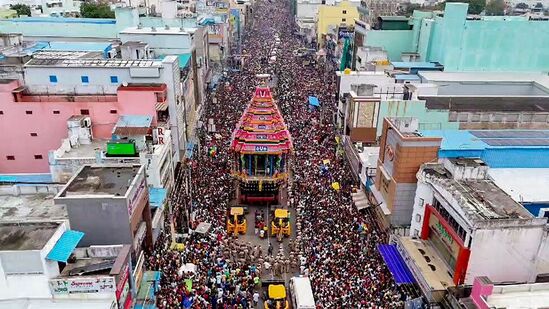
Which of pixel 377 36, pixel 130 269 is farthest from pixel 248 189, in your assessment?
pixel 377 36

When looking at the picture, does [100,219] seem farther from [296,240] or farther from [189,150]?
[189,150]

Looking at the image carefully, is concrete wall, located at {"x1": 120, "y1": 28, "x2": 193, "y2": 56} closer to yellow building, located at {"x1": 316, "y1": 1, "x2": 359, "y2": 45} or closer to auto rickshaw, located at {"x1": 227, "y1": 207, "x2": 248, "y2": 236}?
auto rickshaw, located at {"x1": 227, "y1": 207, "x2": 248, "y2": 236}

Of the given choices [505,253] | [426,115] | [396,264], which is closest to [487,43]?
[426,115]

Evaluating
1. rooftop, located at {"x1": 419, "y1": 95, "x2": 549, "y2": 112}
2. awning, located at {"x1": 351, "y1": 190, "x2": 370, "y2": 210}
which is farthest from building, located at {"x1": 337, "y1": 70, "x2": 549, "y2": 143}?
awning, located at {"x1": 351, "y1": 190, "x2": 370, "y2": 210}

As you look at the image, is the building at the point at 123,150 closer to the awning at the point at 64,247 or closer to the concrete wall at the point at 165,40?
the awning at the point at 64,247

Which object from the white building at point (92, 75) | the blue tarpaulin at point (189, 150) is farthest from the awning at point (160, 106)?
the blue tarpaulin at point (189, 150)
